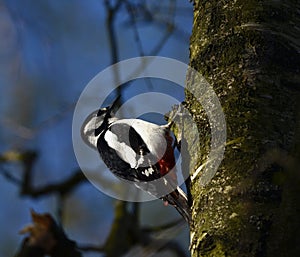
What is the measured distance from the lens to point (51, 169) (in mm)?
4773

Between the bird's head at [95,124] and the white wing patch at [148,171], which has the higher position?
the white wing patch at [148,171]

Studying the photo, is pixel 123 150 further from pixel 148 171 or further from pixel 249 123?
pixel 249 123

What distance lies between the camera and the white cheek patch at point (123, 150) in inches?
138

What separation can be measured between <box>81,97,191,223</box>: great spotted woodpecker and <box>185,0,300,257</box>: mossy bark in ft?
2.76

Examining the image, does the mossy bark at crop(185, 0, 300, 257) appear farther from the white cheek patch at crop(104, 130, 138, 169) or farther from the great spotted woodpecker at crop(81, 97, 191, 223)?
the white cheek patch at crop(104, 130, 138, 169)

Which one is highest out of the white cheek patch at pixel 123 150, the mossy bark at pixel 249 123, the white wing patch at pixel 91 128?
the mossy bark at pixel 249 123

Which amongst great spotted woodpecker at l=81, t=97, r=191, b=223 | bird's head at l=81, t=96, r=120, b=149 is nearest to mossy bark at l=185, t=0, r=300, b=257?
great spotted woodpecker at l=81, t=97, r=191, b=223

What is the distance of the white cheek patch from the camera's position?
3506mm

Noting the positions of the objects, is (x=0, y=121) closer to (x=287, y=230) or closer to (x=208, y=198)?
(x=208, y=198)

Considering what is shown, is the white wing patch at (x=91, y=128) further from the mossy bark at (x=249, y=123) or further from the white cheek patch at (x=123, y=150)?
the mossy bark at (x=249, y=123)

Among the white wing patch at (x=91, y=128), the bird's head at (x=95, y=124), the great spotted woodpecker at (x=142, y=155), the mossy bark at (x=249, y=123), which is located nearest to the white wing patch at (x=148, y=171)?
the great spotted woodpecker at (x=142, y=155)

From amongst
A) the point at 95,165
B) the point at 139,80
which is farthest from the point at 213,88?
the point at 95,165

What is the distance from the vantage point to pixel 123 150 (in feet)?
11.7

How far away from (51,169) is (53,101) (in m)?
1.04
